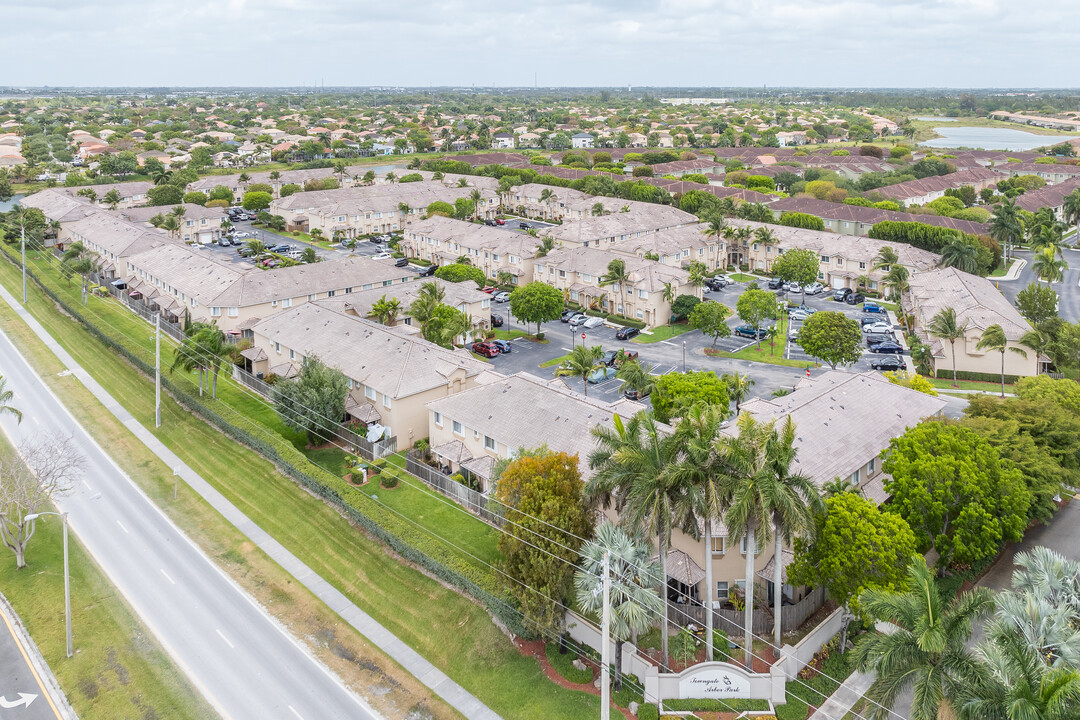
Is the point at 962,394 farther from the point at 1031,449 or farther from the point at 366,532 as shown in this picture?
the point at 366,532

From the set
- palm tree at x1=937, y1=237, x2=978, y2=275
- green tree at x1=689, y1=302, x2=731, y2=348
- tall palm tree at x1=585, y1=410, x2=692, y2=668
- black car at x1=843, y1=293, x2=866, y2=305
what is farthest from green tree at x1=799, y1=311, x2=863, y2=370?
tall palm tree at x1=585, y1=410, x2=692, y2=668

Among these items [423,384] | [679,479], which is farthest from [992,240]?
[679,479]

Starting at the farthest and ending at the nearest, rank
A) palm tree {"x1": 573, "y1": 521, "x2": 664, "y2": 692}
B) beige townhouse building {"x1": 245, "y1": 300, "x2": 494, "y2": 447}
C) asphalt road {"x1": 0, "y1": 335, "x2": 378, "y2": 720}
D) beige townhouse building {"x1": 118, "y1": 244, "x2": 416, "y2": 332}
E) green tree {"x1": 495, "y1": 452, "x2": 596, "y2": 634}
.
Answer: beige townhouse building {"x1": 118, "y1": 244, "x2": 416, "y2": 332} < beige townhouse building {"x1": 245, "y1": 300, "x2": 494, "y2": 447} < green tree {"x1": 495, "y1": 452, "x2": 596, "y2": 634} < asphalt road {"x1": 0, "y1": 335, "x2": 378, "y2": 720} < palm tree {"x1": 573, "y1": 521, "x2": 664, "y2": 692}

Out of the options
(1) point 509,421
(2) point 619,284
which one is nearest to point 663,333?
(2) point 619,284

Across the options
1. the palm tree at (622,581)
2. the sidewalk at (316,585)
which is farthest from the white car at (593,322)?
the palm tree at (622,581)

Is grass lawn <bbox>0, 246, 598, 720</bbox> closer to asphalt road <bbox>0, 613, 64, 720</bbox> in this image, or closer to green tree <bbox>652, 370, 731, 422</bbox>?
asphalt road <bbox>0, 613, 64, 720</bbox>

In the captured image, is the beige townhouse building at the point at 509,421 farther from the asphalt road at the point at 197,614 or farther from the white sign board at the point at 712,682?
the asphalt road at the point at 197,614
